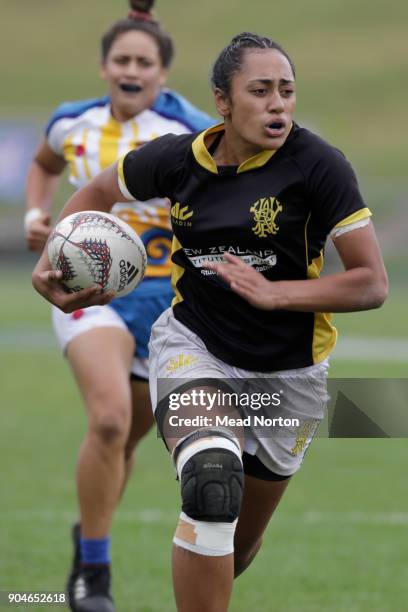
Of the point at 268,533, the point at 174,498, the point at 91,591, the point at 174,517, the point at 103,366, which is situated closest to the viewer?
the point at 91,591

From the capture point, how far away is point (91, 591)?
5.77m

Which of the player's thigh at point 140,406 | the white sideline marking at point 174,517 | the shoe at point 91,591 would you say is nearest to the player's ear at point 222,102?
the player's thigh at point 140,406

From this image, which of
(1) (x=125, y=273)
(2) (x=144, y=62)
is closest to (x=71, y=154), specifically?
(2) (x=144, y=62)

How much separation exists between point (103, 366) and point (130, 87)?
1443mm

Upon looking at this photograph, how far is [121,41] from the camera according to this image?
6520 millimetres

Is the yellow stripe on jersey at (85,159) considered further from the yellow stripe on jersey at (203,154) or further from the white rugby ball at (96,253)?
the yellow stripe on jersey at (203,154)

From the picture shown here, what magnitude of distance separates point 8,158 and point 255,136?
26104mm

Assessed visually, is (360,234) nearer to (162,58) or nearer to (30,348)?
(162,58)

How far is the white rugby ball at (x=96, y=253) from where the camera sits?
472cm

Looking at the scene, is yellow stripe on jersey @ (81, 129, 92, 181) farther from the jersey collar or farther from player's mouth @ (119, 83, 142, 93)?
the jersey collar

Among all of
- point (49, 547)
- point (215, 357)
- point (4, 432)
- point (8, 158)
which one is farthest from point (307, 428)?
→ point (8, 158)

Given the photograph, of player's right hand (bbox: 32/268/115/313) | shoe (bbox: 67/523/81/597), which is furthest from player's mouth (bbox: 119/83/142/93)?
→ shoe (bbox: 67/523/81/597)

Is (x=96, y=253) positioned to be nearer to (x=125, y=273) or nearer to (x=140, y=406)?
(x=125, y=273)

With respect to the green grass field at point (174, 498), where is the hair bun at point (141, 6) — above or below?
above
